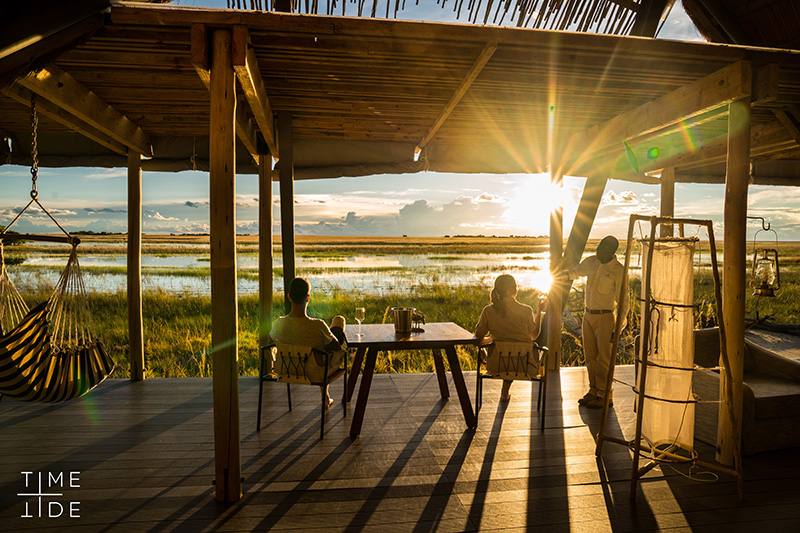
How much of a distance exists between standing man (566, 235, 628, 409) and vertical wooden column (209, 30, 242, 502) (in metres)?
3.04

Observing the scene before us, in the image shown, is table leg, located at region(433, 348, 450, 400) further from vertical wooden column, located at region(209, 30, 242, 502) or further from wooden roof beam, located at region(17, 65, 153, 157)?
wooden roof beam, located at region(17, 65, 153, 157)

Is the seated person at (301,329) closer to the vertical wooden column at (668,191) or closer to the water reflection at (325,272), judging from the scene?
the vertical wooden column at (668,191)

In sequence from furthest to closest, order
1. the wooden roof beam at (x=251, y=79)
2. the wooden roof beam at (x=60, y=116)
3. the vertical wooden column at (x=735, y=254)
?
the wooden roof beam at (x=60, y=116) → the vertical wooden column at (x=735, y=254) → the wooden roof beam at (x=251, y=79)

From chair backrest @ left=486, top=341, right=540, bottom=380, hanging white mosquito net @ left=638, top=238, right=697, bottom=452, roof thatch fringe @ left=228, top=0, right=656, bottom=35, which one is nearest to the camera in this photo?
hanging white mosquito net @ left=638, top=238, right=697, bottom=452

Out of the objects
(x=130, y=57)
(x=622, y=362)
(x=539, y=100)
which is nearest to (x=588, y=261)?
(x=539, y=100)

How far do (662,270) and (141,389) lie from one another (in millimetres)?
4613

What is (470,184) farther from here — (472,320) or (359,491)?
(359,491)

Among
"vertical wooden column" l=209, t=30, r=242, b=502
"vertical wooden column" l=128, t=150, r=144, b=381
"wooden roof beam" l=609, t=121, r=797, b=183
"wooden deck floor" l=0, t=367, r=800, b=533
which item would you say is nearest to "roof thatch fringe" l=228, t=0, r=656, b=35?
"wooden roof beam" l=609, t=121, r=797, b=183

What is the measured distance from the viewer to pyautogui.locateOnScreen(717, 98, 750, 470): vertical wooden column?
10.5 feet

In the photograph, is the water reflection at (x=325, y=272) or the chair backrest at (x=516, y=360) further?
the water reflection at (x=325, y=272)

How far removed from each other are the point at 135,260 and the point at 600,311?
458 cm

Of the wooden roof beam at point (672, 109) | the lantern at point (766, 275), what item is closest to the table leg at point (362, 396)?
the wooden roof beam at point (672, 109)

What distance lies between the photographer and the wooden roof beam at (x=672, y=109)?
3242mm

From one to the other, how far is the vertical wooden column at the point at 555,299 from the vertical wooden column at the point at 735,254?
2.55 m
